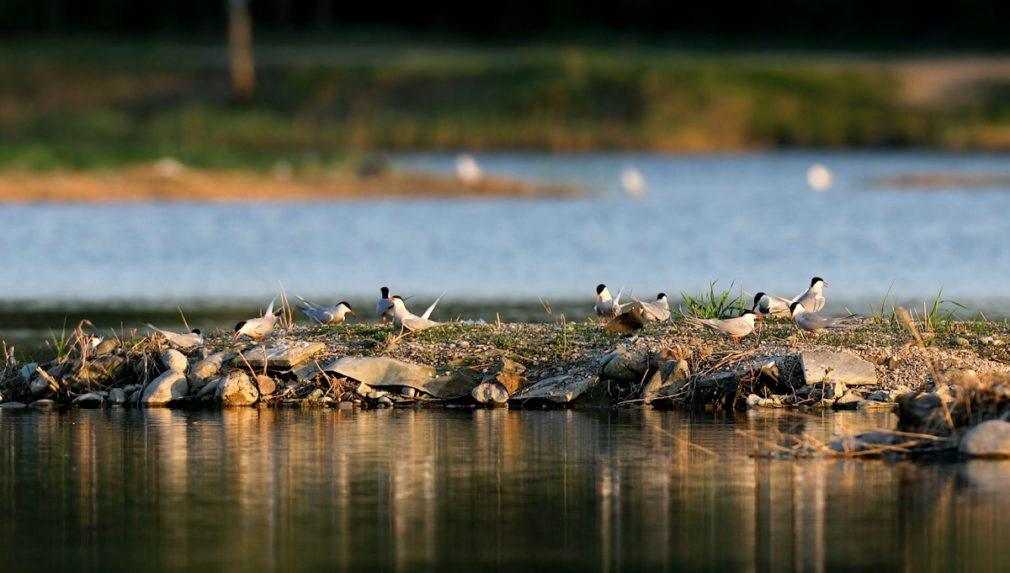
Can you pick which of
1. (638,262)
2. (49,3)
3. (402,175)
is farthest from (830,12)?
(638,262)

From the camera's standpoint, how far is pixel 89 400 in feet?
51.1

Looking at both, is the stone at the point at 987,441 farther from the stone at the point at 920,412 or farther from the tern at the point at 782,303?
the tern at the point at 782,303

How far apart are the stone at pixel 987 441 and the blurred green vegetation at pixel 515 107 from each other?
186 feet

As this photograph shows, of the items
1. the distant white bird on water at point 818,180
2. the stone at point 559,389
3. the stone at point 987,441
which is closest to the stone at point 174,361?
the stone at point 559,389

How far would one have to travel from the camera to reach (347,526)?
35.4ft

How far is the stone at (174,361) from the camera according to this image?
15.8 metres

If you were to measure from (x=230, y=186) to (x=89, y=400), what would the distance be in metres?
34.9

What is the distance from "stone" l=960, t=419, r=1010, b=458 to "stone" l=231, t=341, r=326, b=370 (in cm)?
505

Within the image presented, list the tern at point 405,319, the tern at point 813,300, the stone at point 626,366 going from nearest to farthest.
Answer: the stone at point 626,366 < the tern at point 405,319 < the tern at point 813,300

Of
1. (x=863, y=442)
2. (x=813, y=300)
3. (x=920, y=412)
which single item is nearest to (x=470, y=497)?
(x=863, y=442)

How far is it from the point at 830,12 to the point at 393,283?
72.3m

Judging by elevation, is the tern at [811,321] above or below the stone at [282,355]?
above

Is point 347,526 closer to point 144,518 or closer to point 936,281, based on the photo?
point 144,518

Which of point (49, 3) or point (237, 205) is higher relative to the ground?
point (49, 3)
